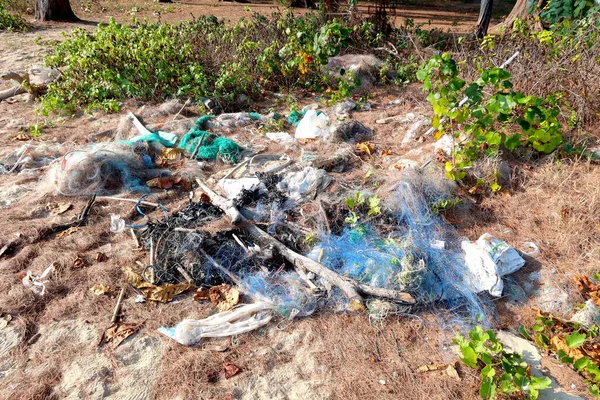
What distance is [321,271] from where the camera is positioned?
9.73 feet

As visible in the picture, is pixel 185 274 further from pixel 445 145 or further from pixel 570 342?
pixel 445 145

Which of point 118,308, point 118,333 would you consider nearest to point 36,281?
point 118,308

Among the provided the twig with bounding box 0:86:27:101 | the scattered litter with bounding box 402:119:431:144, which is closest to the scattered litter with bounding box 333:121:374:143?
the scattered litter with bounding box 402:119:431:144

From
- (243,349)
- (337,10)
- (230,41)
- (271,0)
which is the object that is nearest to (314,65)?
(230,41)

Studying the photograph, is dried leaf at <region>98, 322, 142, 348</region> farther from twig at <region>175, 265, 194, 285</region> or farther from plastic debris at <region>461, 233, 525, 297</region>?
plastic debris at <region>461, 233, 525, 297</region>

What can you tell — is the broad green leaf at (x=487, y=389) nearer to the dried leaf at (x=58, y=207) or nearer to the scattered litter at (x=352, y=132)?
the scattered litter at (x=352, y=132)

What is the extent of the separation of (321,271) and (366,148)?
198 cm

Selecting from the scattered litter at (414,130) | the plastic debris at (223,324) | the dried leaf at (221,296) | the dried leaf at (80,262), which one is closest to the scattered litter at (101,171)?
the dried leaf at (80,262)

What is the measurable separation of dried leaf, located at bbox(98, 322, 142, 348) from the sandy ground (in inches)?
1.6

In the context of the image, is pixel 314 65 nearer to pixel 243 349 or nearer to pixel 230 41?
pixel 230 41

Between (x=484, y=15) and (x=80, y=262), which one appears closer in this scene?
(x=80, y=262)

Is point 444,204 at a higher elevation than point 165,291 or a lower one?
higher

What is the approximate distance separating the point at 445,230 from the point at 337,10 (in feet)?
18.0

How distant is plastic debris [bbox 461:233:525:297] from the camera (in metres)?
2.95
